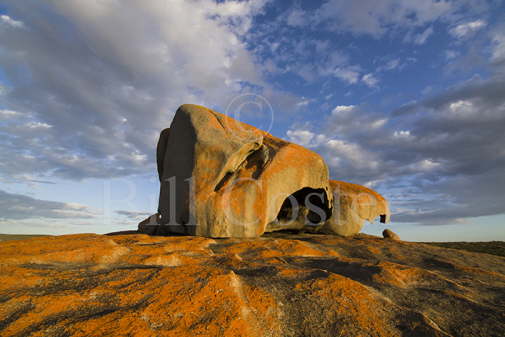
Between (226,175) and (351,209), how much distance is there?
317 inches

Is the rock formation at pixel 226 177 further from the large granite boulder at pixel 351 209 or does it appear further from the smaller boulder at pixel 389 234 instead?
the smaller boulder at pixel 389 234

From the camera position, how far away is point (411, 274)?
4.98 m

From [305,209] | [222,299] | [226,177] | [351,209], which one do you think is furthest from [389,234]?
[222,299]

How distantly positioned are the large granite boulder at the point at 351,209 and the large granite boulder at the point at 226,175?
245cm

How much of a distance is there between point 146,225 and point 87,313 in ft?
37.7

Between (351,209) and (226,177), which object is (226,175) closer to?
(226,177)

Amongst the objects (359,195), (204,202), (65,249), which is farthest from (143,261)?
A: (359,195)

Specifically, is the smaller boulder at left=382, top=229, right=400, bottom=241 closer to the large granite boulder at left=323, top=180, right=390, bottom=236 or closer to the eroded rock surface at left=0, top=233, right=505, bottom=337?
the large granite boulder at left=323, top=180, right=390, bottom=236

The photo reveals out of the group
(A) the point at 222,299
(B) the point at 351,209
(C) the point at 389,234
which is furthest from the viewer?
(C) the point at 389,234

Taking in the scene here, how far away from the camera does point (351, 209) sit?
1594 centimetres

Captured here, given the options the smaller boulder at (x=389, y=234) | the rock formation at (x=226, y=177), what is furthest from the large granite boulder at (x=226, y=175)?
the smaller boulder at (x=389, y=234)

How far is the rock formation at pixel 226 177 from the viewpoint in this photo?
10734 millimetres

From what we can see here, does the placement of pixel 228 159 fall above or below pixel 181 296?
above

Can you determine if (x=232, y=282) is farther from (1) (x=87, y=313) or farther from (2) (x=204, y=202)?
(2) (x=204, y=202)
